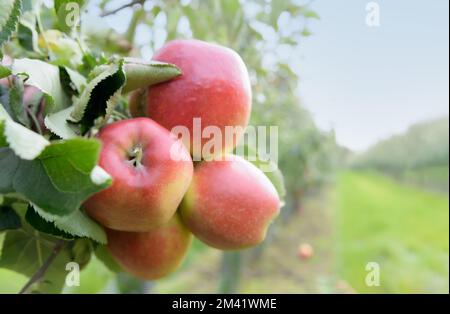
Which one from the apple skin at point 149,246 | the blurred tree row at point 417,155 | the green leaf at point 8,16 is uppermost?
the green leaf at point 8,16

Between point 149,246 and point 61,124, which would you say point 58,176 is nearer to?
point 61,124

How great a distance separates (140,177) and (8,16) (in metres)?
0.18

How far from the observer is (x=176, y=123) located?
486 mm

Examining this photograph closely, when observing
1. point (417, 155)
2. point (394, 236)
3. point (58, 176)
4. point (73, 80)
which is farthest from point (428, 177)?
point (58, 176)

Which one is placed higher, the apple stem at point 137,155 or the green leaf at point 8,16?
the green leaf at point 8,16

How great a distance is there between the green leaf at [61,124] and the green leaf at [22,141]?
0.08 m

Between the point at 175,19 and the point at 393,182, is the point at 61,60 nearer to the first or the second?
the point at 175,19

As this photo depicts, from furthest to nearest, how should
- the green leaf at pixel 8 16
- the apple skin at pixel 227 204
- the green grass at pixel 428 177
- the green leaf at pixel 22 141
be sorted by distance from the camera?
1. the green grass at pixel 428 177
2. the apple skin at pixel 227 204
3. the green leaf at pixel 8 16
4. the green leaf at pixel 22 141

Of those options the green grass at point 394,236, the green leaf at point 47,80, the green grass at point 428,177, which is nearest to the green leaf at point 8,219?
the green leaf at point 47,80

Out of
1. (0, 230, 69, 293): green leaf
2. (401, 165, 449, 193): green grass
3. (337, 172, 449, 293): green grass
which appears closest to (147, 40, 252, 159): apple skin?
(0, 230, 69, 293): green leaf

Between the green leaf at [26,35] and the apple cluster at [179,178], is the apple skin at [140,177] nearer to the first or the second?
the apple cluster at [179,178]

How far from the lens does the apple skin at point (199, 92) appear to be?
49 cm

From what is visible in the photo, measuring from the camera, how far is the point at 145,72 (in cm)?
46
